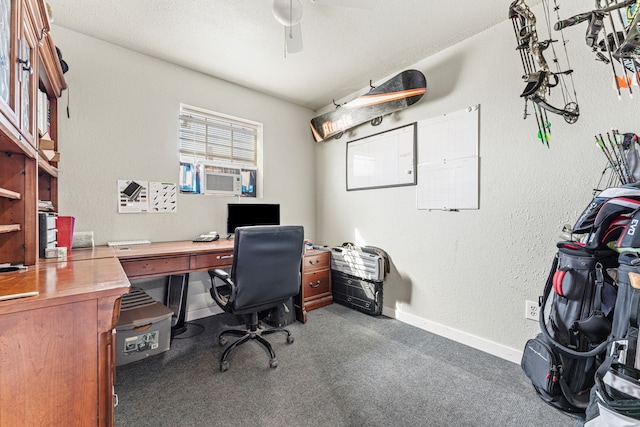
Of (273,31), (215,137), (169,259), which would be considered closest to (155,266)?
(169,259)

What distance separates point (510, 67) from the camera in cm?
200

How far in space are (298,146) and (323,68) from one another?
1.12 metres

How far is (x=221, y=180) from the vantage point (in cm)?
299

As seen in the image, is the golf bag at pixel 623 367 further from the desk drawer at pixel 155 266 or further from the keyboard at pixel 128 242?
the keyboard at pixel 128 242

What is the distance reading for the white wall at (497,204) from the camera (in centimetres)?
173

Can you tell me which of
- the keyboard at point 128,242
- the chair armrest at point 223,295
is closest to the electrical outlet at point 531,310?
the chair armrest at point 223,295

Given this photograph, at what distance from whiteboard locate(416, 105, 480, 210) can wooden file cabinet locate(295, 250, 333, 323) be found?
121 cm

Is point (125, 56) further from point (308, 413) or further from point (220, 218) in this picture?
point (308, 413)

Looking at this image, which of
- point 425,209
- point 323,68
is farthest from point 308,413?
point 323,68

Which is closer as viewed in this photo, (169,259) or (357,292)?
(169,259)

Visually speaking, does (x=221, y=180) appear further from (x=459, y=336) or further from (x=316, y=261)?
(x=459, y=336)

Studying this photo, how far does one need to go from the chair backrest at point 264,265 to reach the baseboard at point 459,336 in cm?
128

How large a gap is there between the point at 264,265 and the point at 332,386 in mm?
869

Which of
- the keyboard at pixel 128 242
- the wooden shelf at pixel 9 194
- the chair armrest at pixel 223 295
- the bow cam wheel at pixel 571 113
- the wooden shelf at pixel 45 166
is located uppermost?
the bow cam wheel at pixel 571 113
